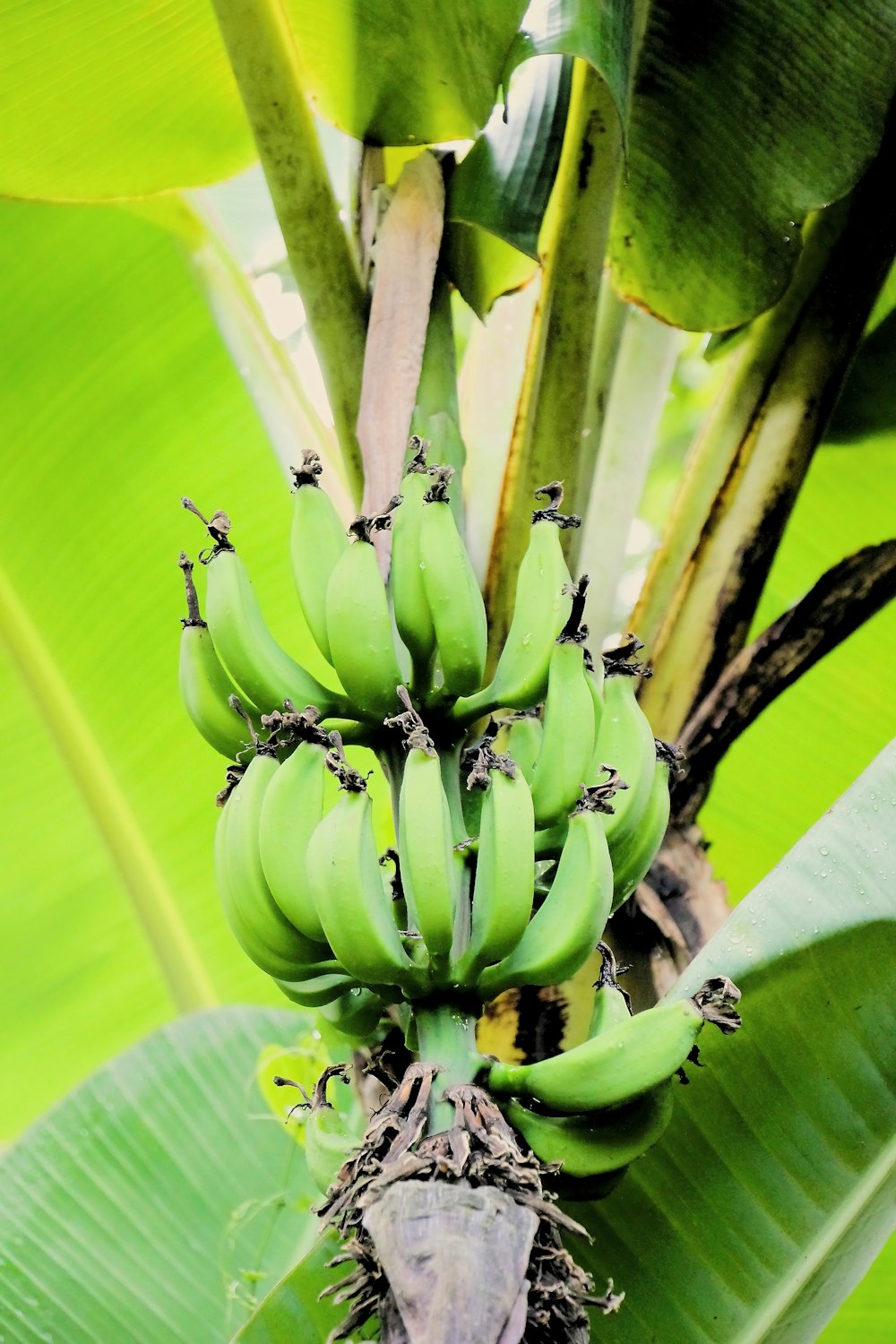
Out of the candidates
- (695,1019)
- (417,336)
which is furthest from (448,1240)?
(417,336)

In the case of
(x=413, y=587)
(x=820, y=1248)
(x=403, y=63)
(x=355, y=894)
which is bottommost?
(x=820, y=1248)

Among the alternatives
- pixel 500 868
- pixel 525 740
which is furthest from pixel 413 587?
pixel 500 868

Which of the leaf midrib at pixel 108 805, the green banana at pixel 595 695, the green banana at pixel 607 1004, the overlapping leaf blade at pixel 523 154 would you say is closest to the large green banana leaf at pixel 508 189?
the overlapping leaf blade at pixel 523 154

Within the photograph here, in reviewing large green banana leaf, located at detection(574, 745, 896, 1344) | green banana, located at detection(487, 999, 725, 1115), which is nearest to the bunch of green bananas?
green banana, located at detection(487, 999, 725, 1115)

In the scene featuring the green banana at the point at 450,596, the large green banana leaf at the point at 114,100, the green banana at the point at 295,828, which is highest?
the large green banana leaf at the point at 114,100

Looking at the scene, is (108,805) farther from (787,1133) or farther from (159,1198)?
(787,1133)

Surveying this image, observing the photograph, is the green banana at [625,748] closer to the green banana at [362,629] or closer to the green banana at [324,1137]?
the green banana at [362,629]
